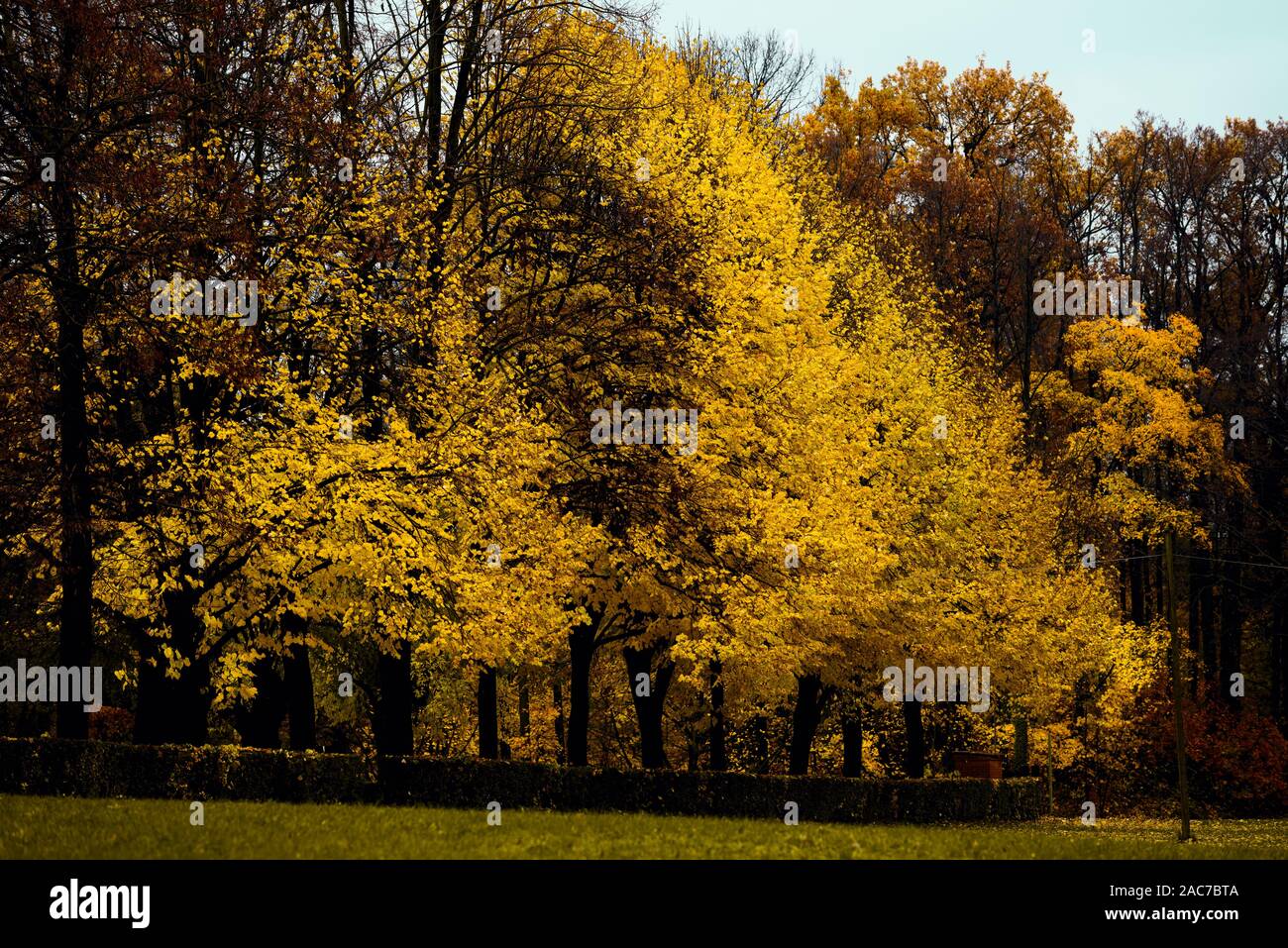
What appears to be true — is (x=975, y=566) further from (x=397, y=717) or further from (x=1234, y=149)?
(x=1234, y=149)

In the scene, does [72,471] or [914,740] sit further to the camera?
[914,740]

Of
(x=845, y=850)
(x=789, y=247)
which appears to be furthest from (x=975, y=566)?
(x=845, y=850)

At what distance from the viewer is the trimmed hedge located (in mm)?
18125

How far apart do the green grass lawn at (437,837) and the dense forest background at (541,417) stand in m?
4.61

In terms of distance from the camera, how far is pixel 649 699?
2992 centimetres

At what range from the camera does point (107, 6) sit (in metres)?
16.8

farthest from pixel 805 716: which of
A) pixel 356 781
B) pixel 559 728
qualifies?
pixel 559 728

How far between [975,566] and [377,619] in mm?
16764

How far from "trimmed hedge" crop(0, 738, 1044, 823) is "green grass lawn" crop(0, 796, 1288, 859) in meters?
1.30

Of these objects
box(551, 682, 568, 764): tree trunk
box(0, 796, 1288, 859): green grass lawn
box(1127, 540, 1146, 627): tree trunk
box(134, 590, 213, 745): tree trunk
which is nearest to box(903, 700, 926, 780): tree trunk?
box(551, 682, 568, 764): tree trunk

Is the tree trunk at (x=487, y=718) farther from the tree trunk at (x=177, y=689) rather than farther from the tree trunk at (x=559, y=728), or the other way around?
the tree trunk at (x=559, y=728)

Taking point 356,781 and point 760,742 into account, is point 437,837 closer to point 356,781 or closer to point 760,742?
point 356,781

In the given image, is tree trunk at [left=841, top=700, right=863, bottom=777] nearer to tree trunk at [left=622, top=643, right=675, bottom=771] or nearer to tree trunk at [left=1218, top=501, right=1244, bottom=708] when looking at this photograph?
tree trunk at [left=622, top=643, right=675, bottom=771]

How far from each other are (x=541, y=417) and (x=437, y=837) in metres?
10.6
